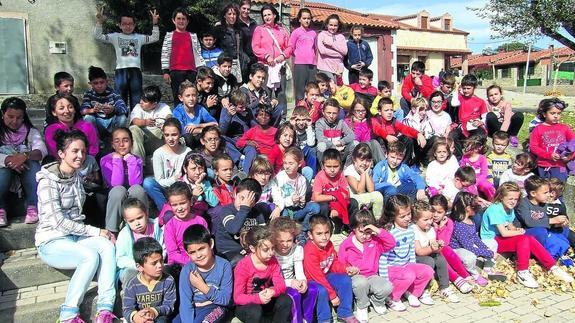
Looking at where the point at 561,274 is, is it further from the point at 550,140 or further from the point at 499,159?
the point at 550,140

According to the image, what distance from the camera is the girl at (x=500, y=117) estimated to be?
6953 millimetres

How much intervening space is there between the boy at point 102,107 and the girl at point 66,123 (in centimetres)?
42

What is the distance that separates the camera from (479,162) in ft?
19.4

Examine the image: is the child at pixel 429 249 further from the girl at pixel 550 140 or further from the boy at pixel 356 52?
the boy at pixel 356 52

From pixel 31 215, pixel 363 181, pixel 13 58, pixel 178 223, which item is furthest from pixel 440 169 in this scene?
pixel 13 58

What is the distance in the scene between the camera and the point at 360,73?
756 cm

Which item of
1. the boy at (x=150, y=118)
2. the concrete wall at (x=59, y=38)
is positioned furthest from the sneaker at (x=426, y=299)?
the concrete wall at (x=59, y=38)

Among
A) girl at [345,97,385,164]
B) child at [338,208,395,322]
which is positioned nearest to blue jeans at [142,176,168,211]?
child at [338,208,395,322]

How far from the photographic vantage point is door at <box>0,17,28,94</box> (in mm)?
11266

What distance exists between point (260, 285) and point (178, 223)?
882mm

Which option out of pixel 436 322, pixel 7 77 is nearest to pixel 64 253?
pixel 436 322

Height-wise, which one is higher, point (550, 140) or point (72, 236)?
point (550, 140)

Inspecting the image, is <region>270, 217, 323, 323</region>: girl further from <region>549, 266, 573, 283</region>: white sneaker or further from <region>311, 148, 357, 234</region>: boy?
<region>549, 266, 573, 283</region>: white sneaker

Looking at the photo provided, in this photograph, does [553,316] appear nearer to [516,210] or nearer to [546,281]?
[546,281]
